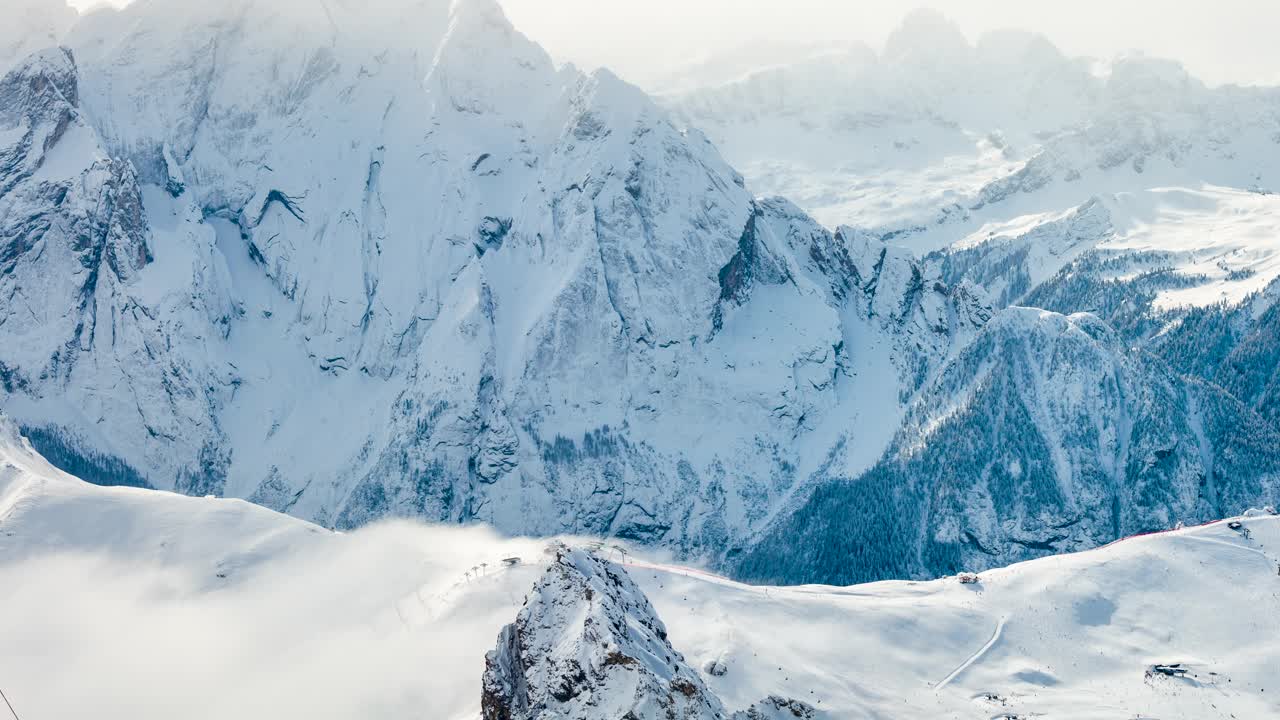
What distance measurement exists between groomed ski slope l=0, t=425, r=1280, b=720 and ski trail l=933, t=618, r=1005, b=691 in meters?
0.26

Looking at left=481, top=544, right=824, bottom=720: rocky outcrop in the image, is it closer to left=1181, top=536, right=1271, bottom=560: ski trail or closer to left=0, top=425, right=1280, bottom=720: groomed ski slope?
left=0, top=425, right=1280, bottom=720: groomed ski slope

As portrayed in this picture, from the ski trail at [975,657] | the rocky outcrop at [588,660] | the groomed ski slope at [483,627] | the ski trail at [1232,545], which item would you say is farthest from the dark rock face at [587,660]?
the ski trail at [1232,545]

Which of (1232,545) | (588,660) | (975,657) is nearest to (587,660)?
(588,660)

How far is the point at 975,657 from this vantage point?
140 meters

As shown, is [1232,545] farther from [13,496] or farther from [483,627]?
[13,496]

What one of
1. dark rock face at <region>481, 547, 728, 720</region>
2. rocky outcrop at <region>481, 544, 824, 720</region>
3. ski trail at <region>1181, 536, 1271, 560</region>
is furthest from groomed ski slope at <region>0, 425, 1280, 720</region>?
dark rock face at <region>481, 547, 728, 720</region>

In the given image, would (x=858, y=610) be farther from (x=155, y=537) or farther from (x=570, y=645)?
Answer: (x=155, y=537)

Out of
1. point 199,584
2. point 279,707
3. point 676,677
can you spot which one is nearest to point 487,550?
point 199,584

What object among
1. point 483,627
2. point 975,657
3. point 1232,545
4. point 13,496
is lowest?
point 13,496

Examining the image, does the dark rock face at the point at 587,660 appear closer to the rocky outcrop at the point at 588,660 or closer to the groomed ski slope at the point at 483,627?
the rocky outcrop at the point at 588,660

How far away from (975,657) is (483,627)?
56692mm

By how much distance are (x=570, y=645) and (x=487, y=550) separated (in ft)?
291

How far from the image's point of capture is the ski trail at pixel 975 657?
5285 inches

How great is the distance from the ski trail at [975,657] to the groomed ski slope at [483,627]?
0.87 ft
